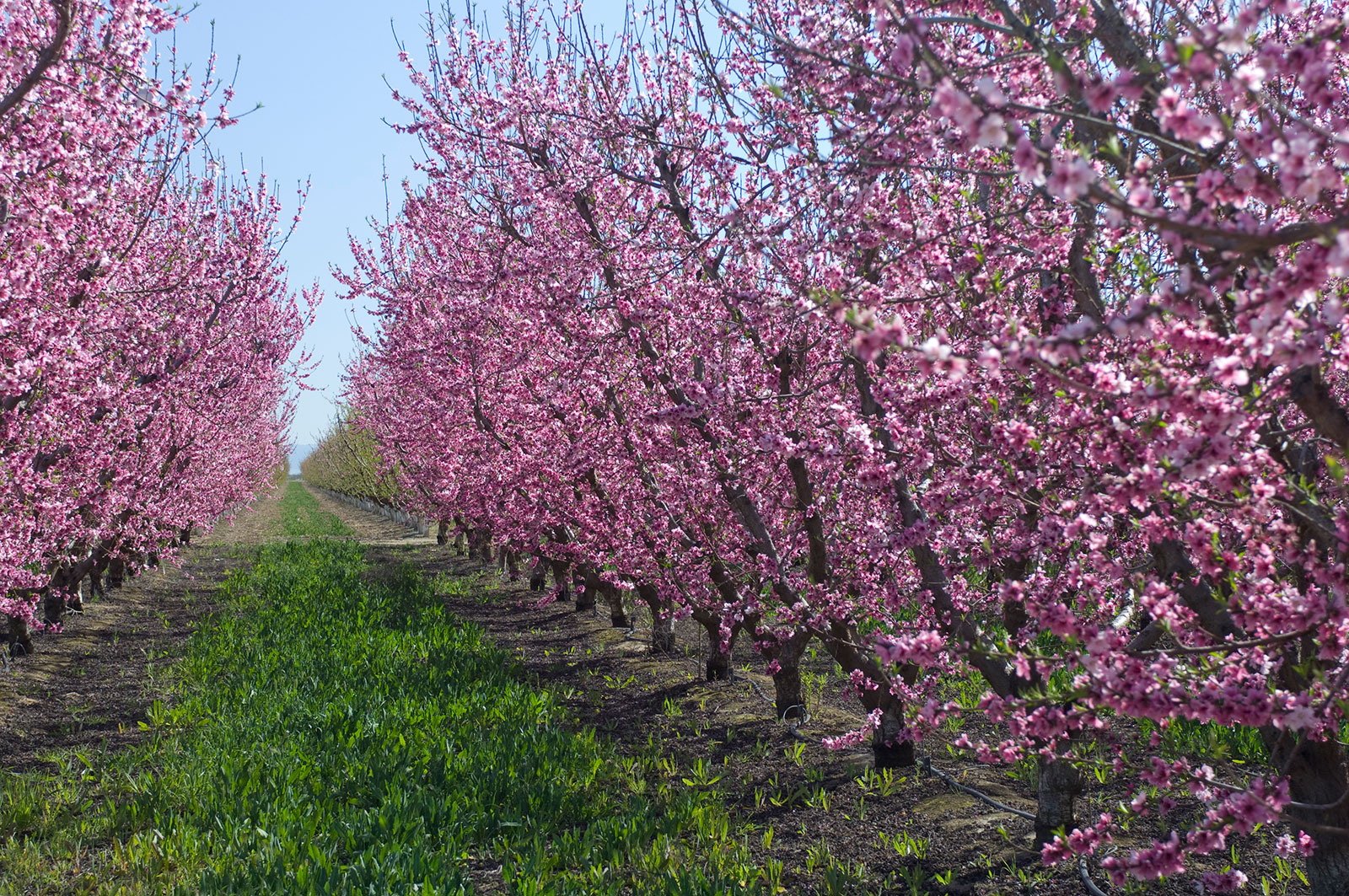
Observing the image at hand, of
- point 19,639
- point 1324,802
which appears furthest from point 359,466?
point 1324,802

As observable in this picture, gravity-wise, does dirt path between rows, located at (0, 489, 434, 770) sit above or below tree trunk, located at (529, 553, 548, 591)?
below

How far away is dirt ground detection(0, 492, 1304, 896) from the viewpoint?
466 centimetres

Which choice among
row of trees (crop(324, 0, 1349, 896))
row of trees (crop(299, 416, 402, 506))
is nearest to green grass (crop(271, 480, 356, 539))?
row of trees (crop(299, 416, 402, 506))

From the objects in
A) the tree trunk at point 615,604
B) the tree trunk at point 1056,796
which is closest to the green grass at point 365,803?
the tree trunk at point 1056,796

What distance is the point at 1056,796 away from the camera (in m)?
4.56

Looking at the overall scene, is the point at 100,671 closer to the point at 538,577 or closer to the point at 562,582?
the point at 562,582

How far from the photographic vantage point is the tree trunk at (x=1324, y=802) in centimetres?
328

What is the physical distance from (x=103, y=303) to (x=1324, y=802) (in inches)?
382

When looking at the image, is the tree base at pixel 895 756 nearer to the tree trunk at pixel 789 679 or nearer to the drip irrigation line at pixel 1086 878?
the tree trunk at pixel 789 679

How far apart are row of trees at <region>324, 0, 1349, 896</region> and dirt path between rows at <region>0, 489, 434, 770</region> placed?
14.4ft

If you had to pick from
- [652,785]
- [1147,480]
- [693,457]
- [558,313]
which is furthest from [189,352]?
[1147,480]

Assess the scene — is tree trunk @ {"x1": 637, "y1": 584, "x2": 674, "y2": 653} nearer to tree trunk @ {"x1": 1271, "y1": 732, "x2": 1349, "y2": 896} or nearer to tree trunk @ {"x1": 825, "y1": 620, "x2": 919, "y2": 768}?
tree trunk @ {"x1": 825, "y1": 620, "x2": 919, "y2": 768}

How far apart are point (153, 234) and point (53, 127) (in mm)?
5489

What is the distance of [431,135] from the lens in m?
9.09
